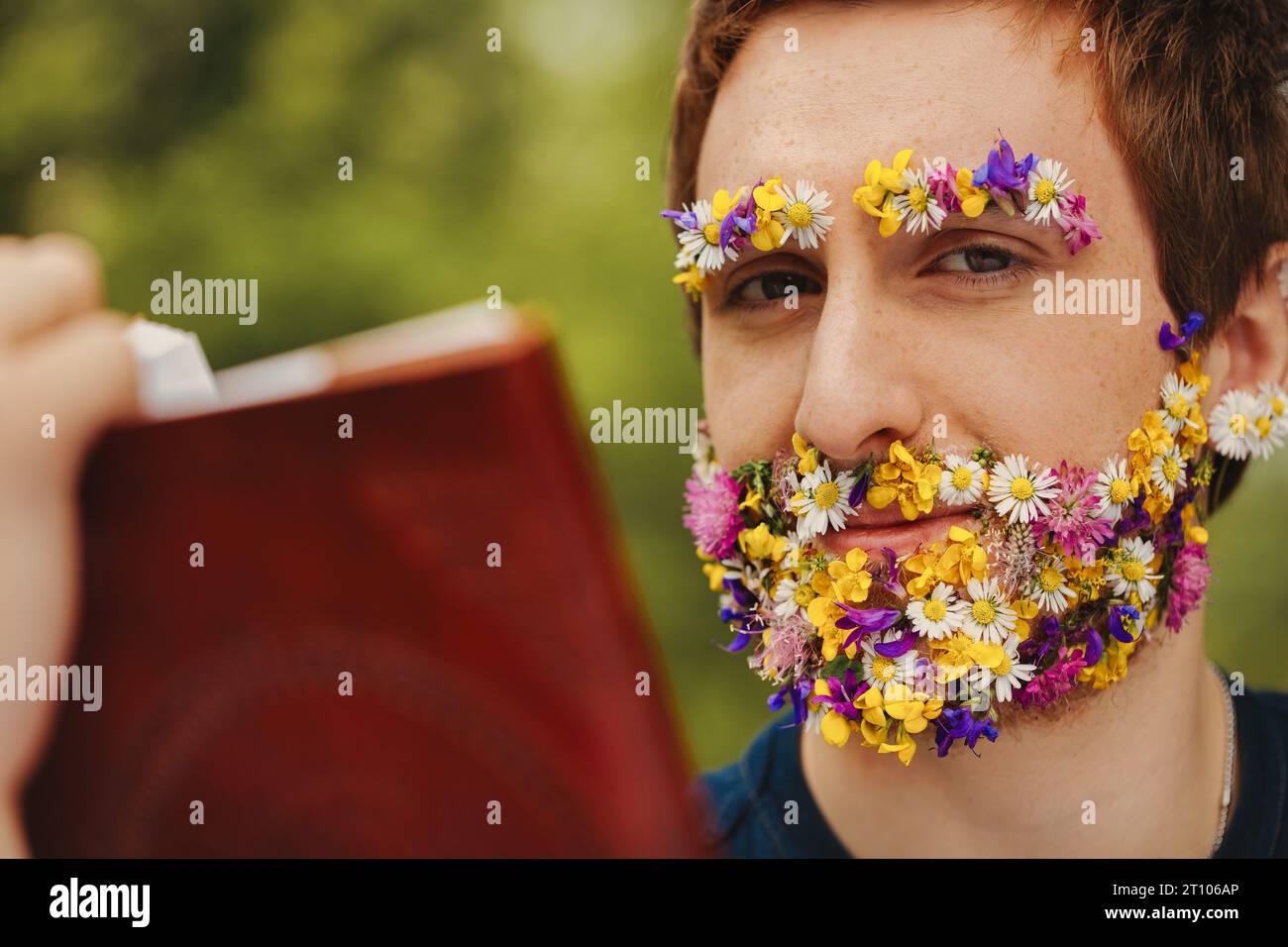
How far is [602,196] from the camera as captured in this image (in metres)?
8.00

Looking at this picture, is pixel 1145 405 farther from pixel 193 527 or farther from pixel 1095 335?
pixel 193 527

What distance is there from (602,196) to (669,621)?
2.70 metres

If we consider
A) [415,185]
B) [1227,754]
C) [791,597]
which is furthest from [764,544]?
[415,185]

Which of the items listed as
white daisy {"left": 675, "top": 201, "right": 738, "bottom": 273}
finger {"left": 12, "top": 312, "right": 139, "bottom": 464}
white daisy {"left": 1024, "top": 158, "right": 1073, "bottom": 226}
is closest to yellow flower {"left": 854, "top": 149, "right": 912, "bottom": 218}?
white daisy {"left": 1024, "top": 158, "right": 1073, "bottom": 226}

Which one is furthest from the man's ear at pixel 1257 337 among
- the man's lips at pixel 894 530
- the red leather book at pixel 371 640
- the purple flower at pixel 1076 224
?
the red leather book at pixel 371 640

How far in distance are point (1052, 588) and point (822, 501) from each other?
1.41 feet

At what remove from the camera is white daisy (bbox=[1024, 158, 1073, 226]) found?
2.15 meters

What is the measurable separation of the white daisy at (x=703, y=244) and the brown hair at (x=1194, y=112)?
356 mm

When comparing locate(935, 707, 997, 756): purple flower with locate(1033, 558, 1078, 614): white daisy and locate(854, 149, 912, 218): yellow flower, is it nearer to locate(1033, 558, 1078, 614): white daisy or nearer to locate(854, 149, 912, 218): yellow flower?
locate(1033, 558, 1078, 614): white daisy

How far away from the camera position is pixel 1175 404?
91.3 inches

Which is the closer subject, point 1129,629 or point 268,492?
point 268,492
